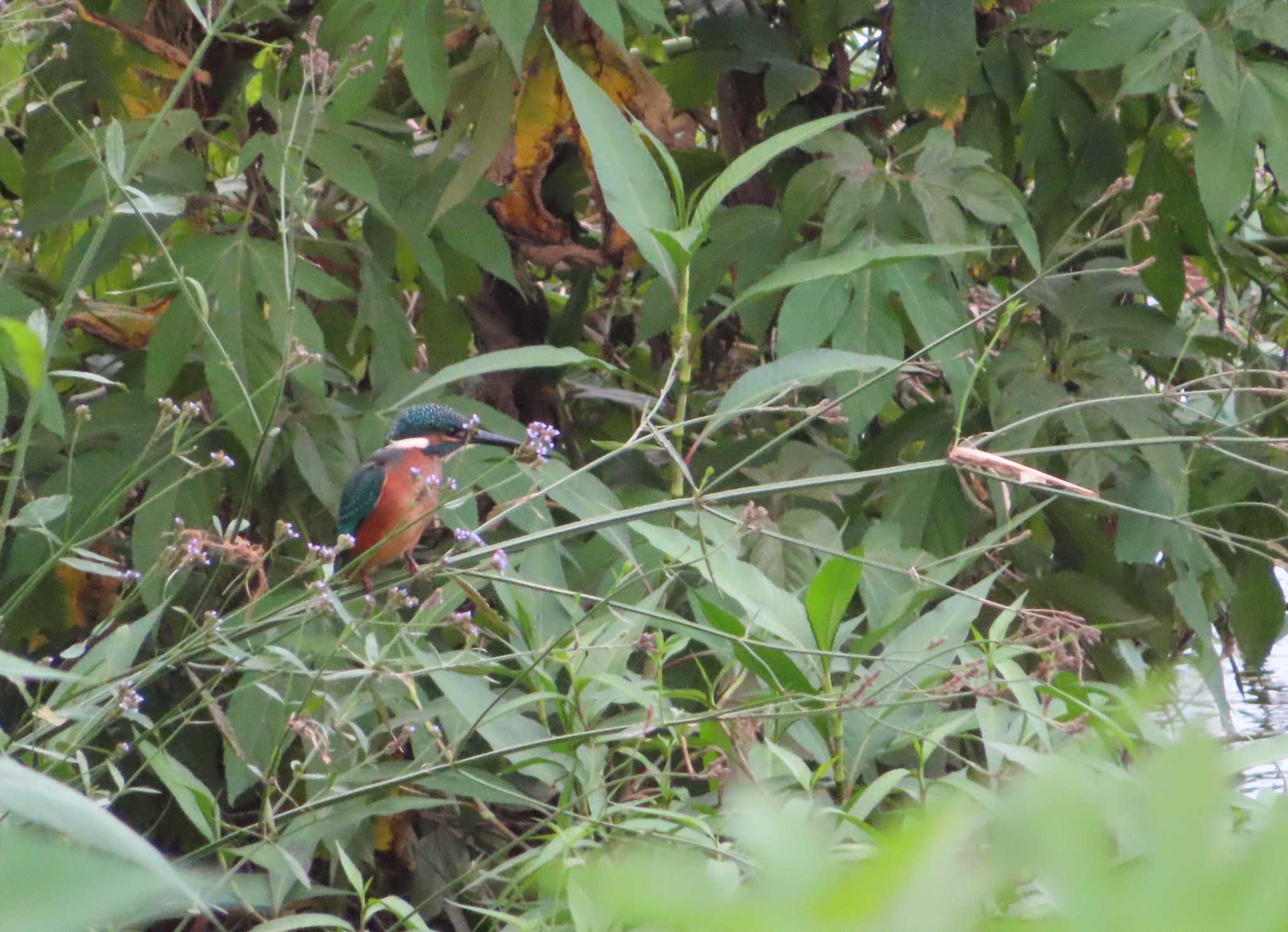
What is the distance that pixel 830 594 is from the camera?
1154mm

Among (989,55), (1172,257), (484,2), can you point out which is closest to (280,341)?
(484,2)

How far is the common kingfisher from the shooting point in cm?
186

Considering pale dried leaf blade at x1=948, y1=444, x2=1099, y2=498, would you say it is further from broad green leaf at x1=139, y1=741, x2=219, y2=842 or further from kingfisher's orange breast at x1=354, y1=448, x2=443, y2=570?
kingfisher's orange breast at x1=354, y1=448, x2=443, y2=570

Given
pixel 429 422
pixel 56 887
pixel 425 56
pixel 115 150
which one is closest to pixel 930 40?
pixel 425 56

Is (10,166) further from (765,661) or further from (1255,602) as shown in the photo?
(1255,602)

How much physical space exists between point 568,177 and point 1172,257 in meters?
1.01

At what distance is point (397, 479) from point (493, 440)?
187 mm

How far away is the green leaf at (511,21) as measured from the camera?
1504 millimetres

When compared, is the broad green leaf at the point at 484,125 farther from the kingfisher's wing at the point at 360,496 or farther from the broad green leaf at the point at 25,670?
the broad green leaf at the point at 25,670

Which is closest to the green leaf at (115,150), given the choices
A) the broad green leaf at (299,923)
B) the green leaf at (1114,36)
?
the broad green leaf at (299,923)

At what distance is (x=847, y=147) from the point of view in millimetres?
1865

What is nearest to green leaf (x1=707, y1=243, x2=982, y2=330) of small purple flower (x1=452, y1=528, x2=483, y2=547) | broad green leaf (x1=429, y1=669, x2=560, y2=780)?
small purple flower (x1=452, y1=528, x2=483, y2=547)

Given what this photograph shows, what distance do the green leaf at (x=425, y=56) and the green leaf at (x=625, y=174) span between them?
406 millimetres

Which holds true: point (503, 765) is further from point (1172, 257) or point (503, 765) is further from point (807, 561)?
point (1172, 257)
